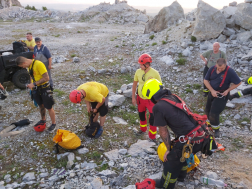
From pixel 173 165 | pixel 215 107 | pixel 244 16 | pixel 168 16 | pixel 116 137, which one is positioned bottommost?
pixel 116 137

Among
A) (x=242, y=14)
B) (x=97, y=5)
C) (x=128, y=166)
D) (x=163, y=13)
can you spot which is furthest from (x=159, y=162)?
(x=97, y=5)

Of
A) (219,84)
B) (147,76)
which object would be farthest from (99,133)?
(219,84)

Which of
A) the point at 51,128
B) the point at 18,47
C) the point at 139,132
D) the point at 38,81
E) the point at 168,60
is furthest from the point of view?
the point at 168,60

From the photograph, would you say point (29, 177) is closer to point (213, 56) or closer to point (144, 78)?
point (144, 78)

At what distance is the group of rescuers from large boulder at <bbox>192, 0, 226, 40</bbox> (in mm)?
6231

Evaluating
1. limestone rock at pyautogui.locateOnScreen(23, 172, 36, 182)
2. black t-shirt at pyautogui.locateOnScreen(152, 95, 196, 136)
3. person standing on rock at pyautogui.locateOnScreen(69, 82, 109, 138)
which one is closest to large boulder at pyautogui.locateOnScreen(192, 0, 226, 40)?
person standing on rock at pyautogui.locateOnScreen(69, 82, 109, 138)

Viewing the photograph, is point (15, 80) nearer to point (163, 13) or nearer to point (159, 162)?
point (159, 162)

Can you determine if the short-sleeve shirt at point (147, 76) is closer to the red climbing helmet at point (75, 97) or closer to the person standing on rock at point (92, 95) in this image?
the person standing on rock at point (92, 95)

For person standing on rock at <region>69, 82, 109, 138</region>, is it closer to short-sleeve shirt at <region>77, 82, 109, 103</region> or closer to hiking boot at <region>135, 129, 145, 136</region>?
short-sleeve shirt at <region>77, 82, 109, 103</region>

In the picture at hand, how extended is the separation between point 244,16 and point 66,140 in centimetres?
1041

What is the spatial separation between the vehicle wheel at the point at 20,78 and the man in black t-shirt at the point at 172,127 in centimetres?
551

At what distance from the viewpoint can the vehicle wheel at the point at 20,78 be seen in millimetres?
6523

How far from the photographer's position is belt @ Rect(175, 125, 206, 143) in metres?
2.77

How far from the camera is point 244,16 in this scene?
9492 mm
